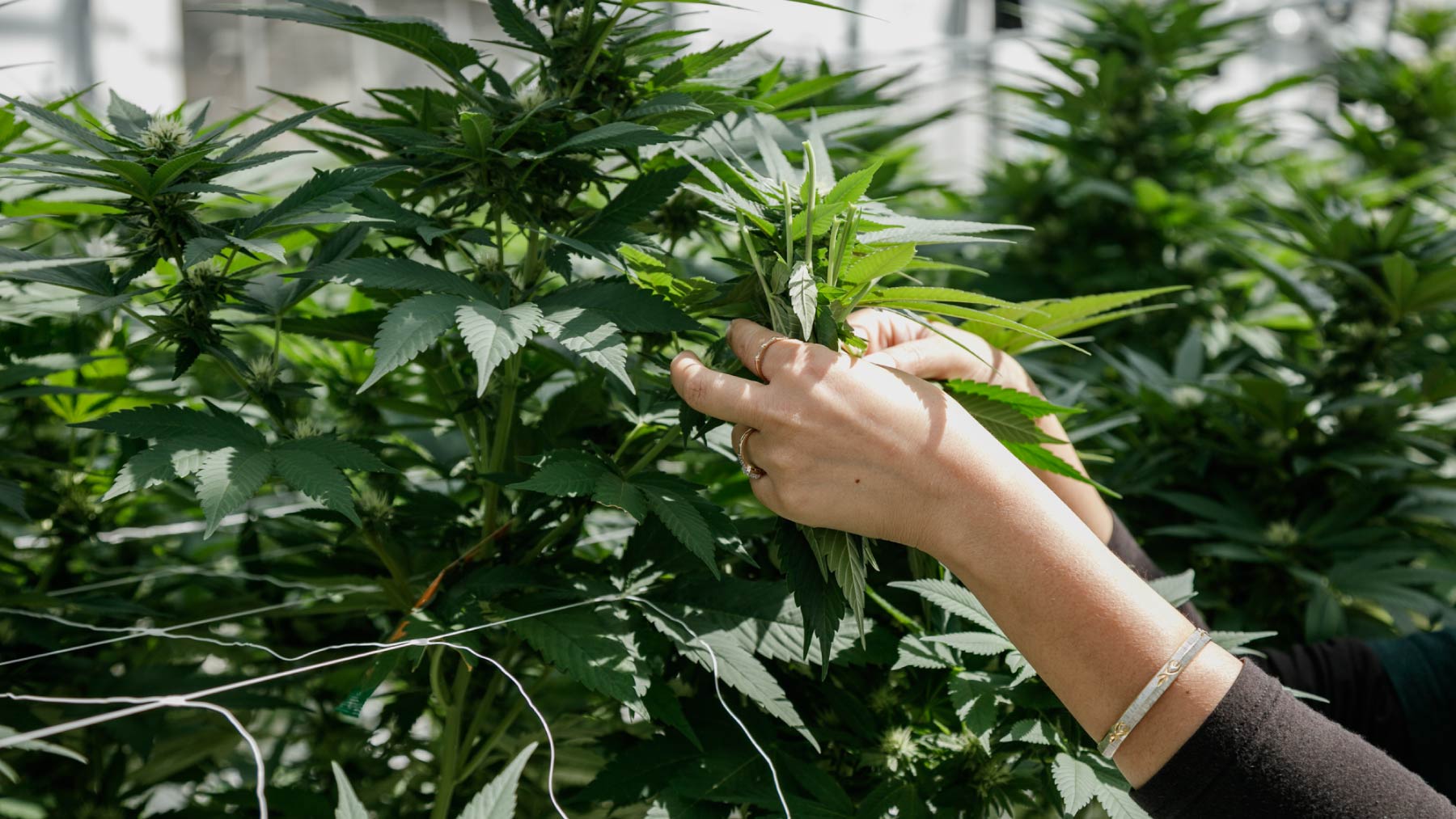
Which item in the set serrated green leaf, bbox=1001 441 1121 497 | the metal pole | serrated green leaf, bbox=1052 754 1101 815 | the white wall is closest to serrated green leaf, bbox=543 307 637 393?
serrated green leaf, bbox=1001 441 1121 497

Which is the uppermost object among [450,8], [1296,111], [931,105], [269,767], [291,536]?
[450,8]

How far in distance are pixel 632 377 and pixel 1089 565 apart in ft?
1.36

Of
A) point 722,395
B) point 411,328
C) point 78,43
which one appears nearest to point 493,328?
point 411,328

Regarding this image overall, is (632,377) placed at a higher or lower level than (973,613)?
higher

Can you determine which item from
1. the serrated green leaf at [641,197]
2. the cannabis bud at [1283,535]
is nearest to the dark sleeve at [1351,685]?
the cannabis bud at [1283,535]

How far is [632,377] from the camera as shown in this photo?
0.91m

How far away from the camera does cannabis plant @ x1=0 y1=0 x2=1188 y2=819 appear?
0.73 m

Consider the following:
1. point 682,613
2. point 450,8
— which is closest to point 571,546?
point 682,613

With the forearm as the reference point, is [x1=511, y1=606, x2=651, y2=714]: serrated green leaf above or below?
below

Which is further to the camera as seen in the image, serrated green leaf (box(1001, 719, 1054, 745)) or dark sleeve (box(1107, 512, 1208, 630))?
dark sleeve (box(1107, 512, 1208, 630))

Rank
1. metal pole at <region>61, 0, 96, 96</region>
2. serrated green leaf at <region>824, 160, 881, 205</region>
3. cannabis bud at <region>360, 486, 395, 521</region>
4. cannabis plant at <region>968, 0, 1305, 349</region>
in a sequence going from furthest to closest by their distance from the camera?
metal pole at <region>61, 0, 96, 96</region> < cannabis plant at <region>968, 0, 1305, 349</region> < cannabis bud at <region>360, 486, 395, 521</region> < serrated green leaf at <region>824, 160, 881, 205</region>

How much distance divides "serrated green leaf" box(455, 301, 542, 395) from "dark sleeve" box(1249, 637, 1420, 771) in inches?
36.7

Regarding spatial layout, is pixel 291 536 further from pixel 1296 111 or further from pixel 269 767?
pixel 1296 111

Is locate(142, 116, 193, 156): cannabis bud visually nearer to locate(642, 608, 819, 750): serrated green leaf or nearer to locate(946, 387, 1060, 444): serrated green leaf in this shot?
locate(642, 608, 819, 750): serrated green leaf
